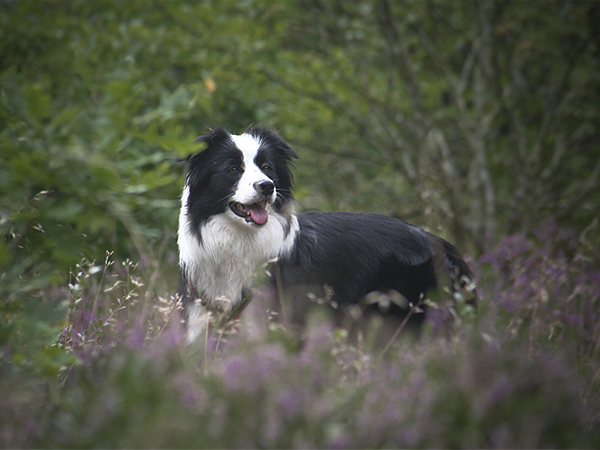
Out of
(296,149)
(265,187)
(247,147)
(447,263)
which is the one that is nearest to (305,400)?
(265,187)

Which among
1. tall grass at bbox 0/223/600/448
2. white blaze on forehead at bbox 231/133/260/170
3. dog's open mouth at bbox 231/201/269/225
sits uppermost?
white blaze on forehead at bbox 231/133/260/170

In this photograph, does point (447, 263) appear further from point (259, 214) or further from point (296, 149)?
point (296, 149)

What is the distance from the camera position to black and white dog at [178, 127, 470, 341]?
3529 mm

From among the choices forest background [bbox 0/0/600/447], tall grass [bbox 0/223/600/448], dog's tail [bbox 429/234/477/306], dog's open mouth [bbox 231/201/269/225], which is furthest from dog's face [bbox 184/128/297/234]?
tall grass [bbox 0/223/600/448]

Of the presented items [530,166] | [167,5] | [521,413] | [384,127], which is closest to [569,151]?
[530,166]

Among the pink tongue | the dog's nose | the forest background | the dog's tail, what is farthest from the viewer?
the dog's tail

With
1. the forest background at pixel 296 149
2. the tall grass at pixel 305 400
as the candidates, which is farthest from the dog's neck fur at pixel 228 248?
the tall grass at pixel 305 400

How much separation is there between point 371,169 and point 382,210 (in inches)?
46.8

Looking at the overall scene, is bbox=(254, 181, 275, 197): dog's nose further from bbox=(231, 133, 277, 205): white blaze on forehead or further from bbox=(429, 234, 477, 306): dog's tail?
bbox=(429, 234, 477, 306): dog's tail

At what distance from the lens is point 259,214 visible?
11.8 ft

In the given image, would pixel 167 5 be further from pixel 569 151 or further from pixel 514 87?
pixel 569 151

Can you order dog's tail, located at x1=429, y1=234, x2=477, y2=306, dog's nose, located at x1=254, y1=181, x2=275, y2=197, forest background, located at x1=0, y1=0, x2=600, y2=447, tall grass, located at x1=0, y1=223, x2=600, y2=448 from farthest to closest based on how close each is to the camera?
dog's tail, located at x1=429, y1=234, x2=477, y2=306 < dog's nose, located at x1=254, y1=181, x2=275, y2=197 < forest background, located at x1=0, y1=0, x2=600, y2=447 < tall grass, located at x1=0, y1=223, x2=600, y2=448

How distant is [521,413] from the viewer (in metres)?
1.71

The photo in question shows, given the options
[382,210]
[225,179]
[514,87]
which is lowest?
[382,210]
